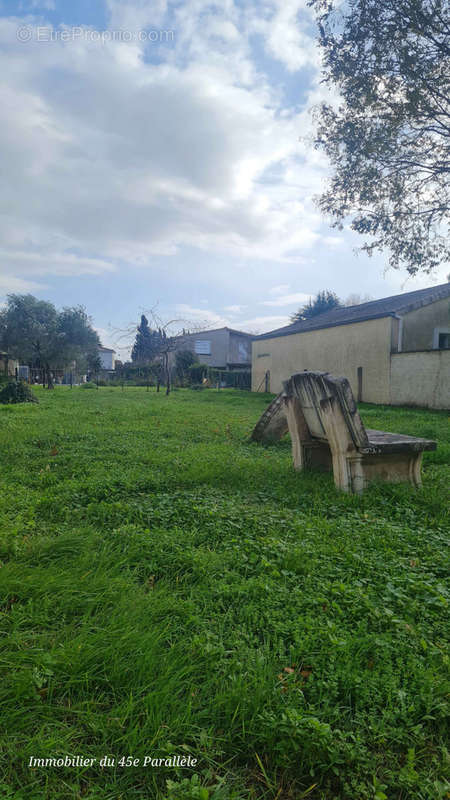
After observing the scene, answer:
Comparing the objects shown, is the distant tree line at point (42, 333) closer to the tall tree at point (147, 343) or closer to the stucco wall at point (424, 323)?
the tall tree at point (147, 343)

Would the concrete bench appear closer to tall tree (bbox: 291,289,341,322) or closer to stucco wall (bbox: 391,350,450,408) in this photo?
stucco wall (bbox: 391,350,450,408)

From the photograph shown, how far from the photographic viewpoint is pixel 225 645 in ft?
6.07

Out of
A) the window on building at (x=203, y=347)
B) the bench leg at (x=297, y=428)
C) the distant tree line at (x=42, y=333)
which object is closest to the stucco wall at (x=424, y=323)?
the bench leg at (x=297, y=428)

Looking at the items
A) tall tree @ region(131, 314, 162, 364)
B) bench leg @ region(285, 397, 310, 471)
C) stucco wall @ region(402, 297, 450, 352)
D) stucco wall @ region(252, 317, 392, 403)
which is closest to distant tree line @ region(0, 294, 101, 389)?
tall tree @ region(131, 314, 162, 364)

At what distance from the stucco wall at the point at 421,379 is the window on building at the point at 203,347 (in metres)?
29.0

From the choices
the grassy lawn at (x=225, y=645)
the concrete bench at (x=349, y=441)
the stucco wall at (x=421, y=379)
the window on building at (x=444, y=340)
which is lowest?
the grassy lawn at (x=225, y=645)

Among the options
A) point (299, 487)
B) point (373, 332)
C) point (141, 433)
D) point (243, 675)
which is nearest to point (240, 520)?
point (299, 487)

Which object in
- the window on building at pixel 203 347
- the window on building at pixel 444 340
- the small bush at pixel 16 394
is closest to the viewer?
the small bush at pixel 16 394

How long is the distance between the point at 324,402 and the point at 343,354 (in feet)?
50.2

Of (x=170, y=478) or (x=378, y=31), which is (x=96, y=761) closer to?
(x=170, y=478)

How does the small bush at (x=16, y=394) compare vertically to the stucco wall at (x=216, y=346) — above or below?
below

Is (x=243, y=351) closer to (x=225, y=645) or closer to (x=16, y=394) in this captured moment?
(x=16, y=394)

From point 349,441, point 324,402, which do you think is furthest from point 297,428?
point 349,441

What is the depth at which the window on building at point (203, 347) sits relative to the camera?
42.8 m
